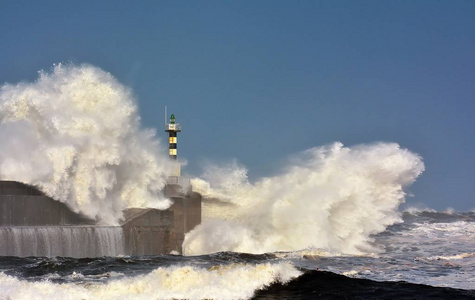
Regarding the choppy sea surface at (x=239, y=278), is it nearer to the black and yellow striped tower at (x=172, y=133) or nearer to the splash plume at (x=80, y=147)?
the splash plume at (x=80, y=147)

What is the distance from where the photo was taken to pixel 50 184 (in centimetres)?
1972

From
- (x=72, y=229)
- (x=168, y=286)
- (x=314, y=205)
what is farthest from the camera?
(x=314, y=205)

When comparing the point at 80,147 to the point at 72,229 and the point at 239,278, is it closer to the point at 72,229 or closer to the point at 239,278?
the point at 72,229

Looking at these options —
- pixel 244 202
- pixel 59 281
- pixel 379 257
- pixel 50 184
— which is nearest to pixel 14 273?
pixel 59 281

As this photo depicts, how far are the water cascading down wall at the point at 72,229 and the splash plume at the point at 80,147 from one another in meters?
0.51

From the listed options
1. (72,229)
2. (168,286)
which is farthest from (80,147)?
(168,286)

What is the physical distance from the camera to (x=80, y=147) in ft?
69.2

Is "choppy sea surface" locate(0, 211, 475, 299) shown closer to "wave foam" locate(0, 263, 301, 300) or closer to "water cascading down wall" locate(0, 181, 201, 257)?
"wave foam" locate(0, 263, 301, 300)

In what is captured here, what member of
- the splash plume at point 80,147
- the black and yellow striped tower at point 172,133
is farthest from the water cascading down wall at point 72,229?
the black and yellow striped tower at point 172,133

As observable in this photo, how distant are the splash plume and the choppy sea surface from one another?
3107 millimetres

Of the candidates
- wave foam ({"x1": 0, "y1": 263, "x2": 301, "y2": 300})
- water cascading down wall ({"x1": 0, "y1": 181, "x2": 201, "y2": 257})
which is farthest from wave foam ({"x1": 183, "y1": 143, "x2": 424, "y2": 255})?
wave foam ({"x1": 0, "y1": 263, "x2": 301, "y2": 300})

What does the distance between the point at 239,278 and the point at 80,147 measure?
9.68 m

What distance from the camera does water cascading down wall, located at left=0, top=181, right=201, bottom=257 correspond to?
698 inches

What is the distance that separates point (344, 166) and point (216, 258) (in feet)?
28.1
